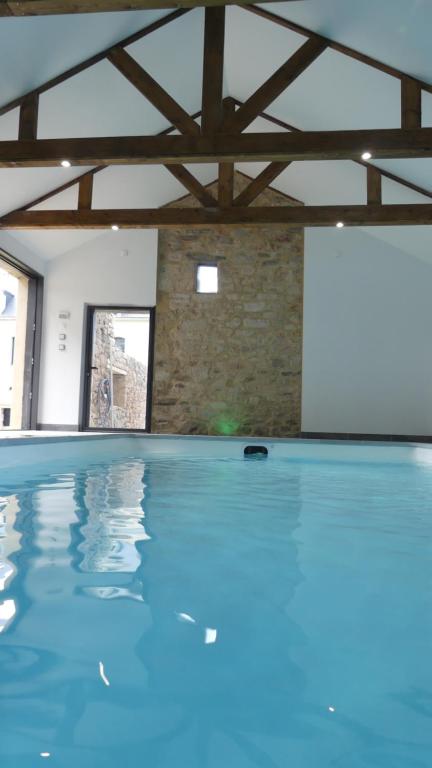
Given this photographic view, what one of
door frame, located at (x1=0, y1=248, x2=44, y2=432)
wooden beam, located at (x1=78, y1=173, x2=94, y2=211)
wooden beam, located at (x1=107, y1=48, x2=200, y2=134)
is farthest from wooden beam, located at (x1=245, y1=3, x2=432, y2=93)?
door frame, located at (x1=0, y1=248, x2=44, y2=432)

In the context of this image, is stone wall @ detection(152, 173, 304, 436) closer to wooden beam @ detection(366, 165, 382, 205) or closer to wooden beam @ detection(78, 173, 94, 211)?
wooden beam @ detection(78, 173, 94, 211)

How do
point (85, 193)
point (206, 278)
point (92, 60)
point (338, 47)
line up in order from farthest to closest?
point (206, 278) < point (85, 193) < point (92, 60) < point (338, 47)

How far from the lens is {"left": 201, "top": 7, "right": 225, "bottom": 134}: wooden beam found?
13.5ft

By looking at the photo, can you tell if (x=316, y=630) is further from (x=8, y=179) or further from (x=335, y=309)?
(x=335, y=309)

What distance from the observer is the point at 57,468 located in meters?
4.36

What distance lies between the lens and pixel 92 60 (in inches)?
203

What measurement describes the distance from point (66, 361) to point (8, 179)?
292 cm

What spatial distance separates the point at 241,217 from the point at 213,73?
68.0 inches

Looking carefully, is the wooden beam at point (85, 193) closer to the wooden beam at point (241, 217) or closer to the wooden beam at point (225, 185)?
the wooden beam at point (241, 217)

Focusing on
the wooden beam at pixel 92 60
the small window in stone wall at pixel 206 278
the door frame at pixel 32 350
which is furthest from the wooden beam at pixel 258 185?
the door frame at pixel 32 350

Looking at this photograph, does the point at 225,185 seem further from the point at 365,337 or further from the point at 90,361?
the point at 90,361

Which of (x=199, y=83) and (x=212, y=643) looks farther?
(x=199, y=83)

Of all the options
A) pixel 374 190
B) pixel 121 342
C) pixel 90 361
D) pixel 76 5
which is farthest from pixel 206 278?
pixel 121 342

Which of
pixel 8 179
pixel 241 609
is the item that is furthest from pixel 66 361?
pixel 241 609
